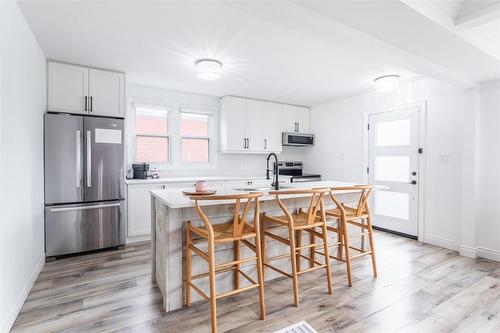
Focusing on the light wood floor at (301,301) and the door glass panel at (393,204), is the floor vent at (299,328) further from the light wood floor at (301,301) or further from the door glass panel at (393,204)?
the door glass panel at (393,204)

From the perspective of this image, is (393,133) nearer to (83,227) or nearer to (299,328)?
(299,328)

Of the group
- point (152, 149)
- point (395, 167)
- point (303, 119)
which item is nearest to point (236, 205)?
point (152, 149)

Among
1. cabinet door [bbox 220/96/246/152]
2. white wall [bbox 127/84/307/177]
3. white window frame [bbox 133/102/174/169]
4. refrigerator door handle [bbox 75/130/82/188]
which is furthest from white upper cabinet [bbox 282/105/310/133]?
refrigerator door handle [bbox 75/130/82/188]

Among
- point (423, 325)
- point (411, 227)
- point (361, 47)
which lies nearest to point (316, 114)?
point (411, 227)

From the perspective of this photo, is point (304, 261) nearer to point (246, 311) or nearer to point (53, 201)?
point (246, 311)

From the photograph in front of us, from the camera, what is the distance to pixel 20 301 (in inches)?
83.7

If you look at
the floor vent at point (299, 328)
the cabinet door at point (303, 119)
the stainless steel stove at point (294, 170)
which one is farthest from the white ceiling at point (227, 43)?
the floor vent at point (299, 328)

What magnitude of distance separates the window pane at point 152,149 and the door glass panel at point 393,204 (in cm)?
370

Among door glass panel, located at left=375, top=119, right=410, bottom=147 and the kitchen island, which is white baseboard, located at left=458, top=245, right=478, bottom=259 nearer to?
door glass panel, located at left=375, top=119, right=410, bottom=147

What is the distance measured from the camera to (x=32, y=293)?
237cm

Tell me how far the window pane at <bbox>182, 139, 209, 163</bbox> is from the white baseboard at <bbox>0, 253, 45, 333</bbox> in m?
2.53

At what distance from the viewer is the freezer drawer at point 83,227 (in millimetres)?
3111

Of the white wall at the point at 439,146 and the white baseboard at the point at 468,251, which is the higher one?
the white wall at the point at 439,146

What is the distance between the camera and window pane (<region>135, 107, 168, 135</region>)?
4.33 metres
